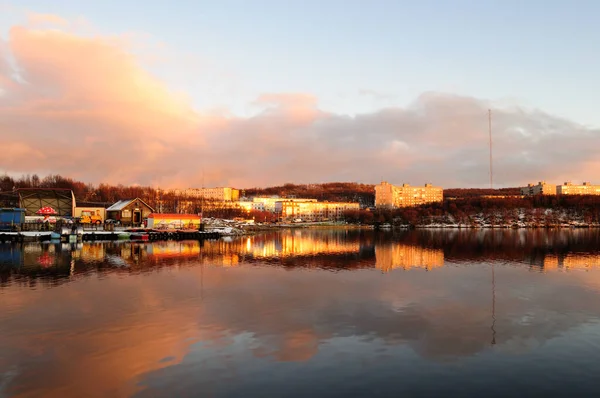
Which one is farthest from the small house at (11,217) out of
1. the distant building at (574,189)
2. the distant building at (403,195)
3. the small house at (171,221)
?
the distant building at (574,189)

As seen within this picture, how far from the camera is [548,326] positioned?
13.4 meters

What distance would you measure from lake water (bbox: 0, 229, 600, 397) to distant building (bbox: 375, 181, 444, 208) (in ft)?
517

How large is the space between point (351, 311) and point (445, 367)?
5.62 meters

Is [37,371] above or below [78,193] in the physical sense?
below

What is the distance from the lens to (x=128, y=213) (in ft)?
221

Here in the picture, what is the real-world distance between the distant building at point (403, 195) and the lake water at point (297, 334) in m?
158

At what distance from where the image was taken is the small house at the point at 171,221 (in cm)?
6122

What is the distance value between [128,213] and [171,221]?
9342 millimetres

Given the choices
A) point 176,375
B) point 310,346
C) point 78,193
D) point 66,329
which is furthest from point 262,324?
point 78,193

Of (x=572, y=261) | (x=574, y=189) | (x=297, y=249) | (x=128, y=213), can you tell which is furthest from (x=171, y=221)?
(x=574, y=189)

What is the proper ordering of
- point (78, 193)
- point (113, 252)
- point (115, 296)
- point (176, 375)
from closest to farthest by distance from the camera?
point (176, 375), point (115, 296), point (113, 252), point (78, 193)

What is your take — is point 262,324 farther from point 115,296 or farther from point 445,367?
point 115,296

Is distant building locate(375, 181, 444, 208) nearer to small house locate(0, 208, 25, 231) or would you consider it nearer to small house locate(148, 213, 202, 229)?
small house locate(148, 213, 202, 229)

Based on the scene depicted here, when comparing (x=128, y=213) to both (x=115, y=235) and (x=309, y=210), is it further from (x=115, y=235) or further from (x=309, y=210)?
(x=309, y=210)
